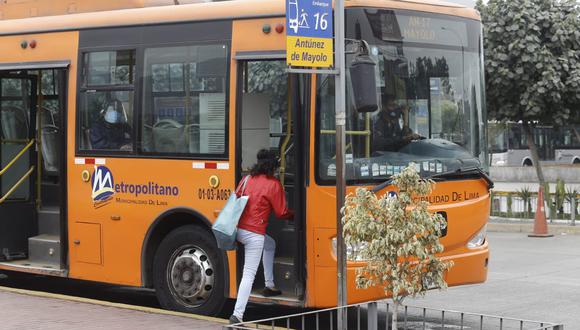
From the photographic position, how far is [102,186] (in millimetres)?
11812

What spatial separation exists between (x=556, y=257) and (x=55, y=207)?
27.5 ft

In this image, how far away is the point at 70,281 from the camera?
14609 mm

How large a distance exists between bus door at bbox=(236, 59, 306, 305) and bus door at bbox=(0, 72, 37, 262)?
3.74 metres

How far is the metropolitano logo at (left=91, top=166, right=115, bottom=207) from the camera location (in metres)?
11.8

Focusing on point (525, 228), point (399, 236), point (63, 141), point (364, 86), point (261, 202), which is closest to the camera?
point (399, 236)

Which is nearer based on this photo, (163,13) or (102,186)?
(163,13)

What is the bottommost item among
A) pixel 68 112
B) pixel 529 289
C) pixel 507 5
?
pixel 529 289

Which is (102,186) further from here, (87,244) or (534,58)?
(534,58)

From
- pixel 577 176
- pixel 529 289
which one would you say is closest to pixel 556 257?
pixel 529 289

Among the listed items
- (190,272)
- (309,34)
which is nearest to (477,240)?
(190,272)

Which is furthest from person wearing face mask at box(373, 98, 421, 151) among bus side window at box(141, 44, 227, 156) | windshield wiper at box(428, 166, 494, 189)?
bus side window at box(141, 44, 227, 156)

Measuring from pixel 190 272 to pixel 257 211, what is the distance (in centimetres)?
154

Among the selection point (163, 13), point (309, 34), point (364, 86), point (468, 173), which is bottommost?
point (468, 173)

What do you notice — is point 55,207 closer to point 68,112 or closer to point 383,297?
point 68,112
